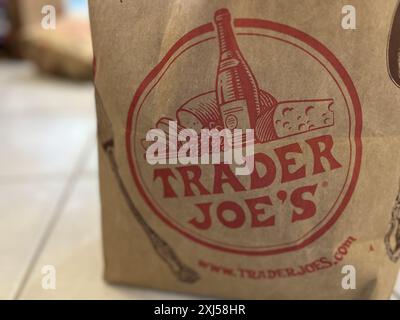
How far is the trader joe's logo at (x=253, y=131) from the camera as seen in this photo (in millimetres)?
414

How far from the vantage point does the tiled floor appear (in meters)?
0.54

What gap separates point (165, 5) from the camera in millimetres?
416

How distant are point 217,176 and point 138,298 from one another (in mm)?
174

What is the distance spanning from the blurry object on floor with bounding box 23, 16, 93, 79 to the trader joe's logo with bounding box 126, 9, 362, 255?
99 centimetres

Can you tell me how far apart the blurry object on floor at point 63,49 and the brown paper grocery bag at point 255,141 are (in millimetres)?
977

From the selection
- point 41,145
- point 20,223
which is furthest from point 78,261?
point 41,145

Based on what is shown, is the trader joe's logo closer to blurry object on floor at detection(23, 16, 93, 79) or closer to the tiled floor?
the tiled floor

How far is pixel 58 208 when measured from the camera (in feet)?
2.31

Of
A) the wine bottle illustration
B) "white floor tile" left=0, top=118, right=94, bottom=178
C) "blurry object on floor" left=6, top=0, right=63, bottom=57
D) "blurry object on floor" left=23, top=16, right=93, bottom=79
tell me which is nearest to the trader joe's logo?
the wine bottle illustration

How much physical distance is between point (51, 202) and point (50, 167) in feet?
0.49

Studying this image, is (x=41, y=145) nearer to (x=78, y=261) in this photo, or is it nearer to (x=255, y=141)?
(x=78, y=261)

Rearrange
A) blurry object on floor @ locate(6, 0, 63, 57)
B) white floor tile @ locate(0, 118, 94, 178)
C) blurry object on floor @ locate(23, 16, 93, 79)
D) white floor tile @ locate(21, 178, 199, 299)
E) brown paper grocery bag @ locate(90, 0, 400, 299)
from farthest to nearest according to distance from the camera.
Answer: blurry object on floor @ locate(6, 0, 63, 57)
blurry object on floor @ locate(23, 16, 93, 79)
white floor tile @ locate(0, 118, 94, 178)
white floor tile @ locate(21, 178, 199, 299)
brown paper grocery bag @ locate(90, 0, 400, 299)

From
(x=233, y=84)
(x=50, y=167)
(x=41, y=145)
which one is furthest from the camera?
(x=41, y=145)
